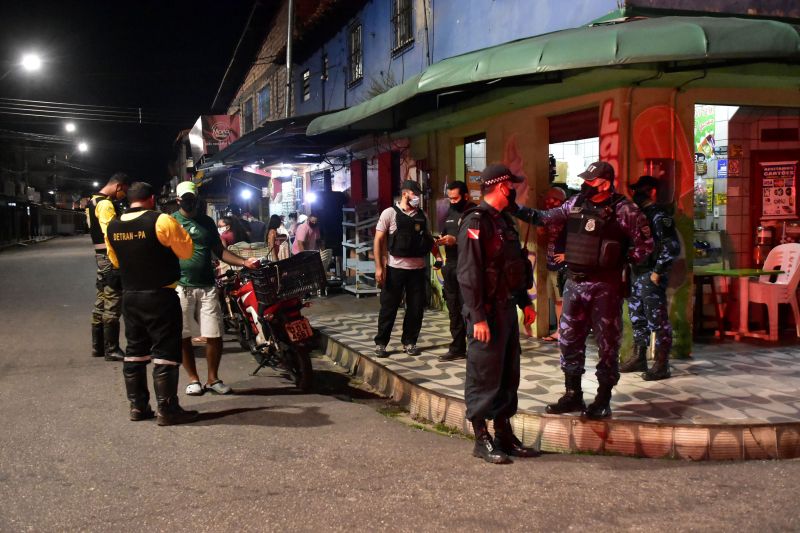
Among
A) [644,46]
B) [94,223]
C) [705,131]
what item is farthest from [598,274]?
[94,223]

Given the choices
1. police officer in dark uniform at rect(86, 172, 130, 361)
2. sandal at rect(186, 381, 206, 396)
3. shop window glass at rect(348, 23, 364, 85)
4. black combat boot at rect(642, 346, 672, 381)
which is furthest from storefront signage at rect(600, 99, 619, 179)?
shop window glass at rect(348, 23, 364, 85)

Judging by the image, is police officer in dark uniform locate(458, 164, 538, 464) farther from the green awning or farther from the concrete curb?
the green awning

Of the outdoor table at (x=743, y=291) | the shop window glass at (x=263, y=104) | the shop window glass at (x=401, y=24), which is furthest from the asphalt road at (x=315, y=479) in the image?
the shop window glass at (x=263, y=104)

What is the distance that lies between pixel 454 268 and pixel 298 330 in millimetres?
1845

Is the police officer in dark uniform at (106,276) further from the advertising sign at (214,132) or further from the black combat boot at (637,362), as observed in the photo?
the advertising sign at (214,132)

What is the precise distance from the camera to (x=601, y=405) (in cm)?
500

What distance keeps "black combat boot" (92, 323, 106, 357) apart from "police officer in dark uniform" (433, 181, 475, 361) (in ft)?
14.7

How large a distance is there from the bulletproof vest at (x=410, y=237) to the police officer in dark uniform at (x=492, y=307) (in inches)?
104

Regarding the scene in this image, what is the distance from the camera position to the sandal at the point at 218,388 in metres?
6.53

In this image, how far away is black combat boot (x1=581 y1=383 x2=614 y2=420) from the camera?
196 inches

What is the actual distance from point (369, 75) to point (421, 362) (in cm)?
984

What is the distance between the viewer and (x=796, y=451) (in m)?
4.73

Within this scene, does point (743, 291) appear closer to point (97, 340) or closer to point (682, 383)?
point (682, 383)

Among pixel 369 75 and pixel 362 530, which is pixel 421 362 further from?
pixel 369 75
